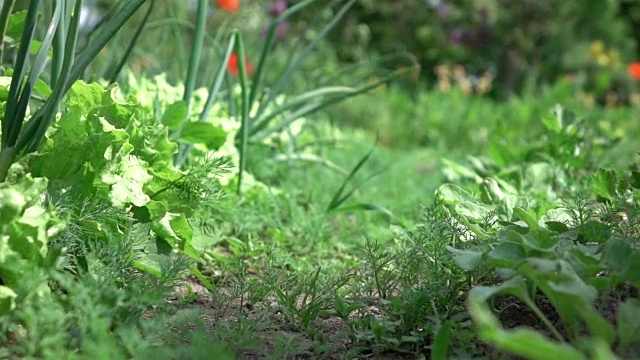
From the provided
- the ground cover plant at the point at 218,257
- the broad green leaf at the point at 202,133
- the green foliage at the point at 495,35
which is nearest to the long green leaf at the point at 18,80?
the ground cover plant at the point at 218,257

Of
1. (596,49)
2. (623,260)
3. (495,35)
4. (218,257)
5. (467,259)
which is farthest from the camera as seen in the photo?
(596,49)

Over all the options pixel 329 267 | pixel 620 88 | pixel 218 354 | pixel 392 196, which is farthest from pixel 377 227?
pixel 620 88

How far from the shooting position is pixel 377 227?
245 cm

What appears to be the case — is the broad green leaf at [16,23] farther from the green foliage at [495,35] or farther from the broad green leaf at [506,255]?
the green foliage at [495,35]

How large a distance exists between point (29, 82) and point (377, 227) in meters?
1.31

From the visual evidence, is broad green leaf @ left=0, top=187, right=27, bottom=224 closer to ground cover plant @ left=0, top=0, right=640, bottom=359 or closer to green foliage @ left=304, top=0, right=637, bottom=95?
ground cover plant @ left=0, top=0, right=640, bottom=359

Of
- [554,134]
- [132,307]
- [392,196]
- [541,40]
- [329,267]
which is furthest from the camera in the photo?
[541,40]

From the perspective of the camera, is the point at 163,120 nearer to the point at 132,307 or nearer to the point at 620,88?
the point at 132,307

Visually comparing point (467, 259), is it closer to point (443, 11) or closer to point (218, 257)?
A: point (218, 257)

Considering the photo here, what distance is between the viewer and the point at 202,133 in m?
1.97

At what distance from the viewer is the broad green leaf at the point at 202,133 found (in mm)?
1966

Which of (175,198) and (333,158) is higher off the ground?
(333,158)

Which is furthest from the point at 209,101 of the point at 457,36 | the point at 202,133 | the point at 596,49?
the point at 596,49

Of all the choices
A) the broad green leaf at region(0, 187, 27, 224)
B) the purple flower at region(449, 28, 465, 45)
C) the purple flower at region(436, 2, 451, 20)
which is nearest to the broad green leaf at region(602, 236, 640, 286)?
the broad green leaf at region(0, 187, 27, 224)
